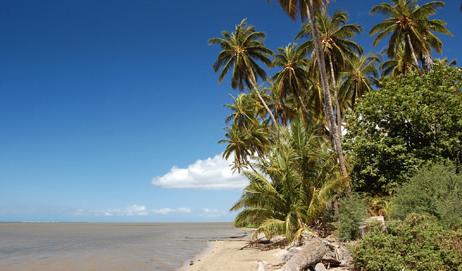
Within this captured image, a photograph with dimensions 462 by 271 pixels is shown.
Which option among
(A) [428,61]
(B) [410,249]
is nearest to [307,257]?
(B) [410,249]

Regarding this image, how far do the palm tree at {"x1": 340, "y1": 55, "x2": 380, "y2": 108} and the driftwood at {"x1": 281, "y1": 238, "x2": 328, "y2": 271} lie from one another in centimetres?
2188

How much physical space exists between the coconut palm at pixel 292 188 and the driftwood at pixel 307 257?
20.8 feet

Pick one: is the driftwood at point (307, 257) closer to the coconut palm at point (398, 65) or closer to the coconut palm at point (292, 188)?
the coconut palm at point (292, 188)

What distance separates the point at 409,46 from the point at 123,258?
24048mm

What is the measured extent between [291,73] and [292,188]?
49.4 ft

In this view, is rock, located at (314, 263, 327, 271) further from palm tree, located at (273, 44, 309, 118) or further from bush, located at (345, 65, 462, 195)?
palm tree, located at (273, 44, 309, 118)

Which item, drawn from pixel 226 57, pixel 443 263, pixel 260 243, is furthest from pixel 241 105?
pixel 443 263

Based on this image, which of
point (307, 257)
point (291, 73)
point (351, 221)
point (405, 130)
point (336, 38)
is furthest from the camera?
point (291, 73)

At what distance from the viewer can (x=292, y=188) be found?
1842 centimetres

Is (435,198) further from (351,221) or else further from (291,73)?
(291,73)

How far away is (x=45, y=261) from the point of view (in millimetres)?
19938

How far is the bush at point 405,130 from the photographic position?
63.1 feet

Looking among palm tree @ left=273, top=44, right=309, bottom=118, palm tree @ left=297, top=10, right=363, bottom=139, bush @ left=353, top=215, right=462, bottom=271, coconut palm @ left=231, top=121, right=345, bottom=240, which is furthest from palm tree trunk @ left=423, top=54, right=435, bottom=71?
bush @ left=353, top=215, right=462, bottom=271

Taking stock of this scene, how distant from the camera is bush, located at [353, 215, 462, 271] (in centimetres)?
919
